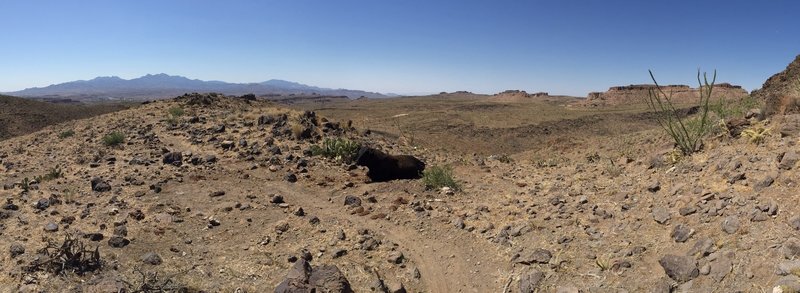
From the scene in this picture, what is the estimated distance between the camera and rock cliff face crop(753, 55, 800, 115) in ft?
23.8

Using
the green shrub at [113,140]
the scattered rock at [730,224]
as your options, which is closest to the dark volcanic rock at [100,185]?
the green shrub at [113,140]

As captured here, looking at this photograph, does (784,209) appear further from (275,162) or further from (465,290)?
(275,162)

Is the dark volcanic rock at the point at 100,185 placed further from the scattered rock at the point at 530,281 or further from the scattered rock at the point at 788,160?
the scattered rock at the point at 788,160

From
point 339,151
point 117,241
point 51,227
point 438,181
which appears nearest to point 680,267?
point 438,181

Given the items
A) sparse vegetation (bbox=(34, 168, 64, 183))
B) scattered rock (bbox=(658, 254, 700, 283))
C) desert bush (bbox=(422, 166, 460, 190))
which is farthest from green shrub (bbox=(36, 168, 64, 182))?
scattered rock (bbox=(658, 254, 700, 283))

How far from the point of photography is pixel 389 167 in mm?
9578

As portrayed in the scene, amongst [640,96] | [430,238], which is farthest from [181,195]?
[640,96]

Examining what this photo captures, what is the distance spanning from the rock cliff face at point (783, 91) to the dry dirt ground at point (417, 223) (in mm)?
745

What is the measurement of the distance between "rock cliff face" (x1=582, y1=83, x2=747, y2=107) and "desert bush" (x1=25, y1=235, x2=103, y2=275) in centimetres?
6166

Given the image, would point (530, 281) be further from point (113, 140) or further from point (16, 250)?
point (113, 140)

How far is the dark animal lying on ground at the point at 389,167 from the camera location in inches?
377

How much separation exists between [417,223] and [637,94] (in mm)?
64945

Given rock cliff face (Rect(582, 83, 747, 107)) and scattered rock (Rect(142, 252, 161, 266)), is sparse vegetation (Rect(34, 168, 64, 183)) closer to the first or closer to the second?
scattered rock (Rect(142, 252, 161, 266))

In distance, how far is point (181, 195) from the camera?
8.31 m
